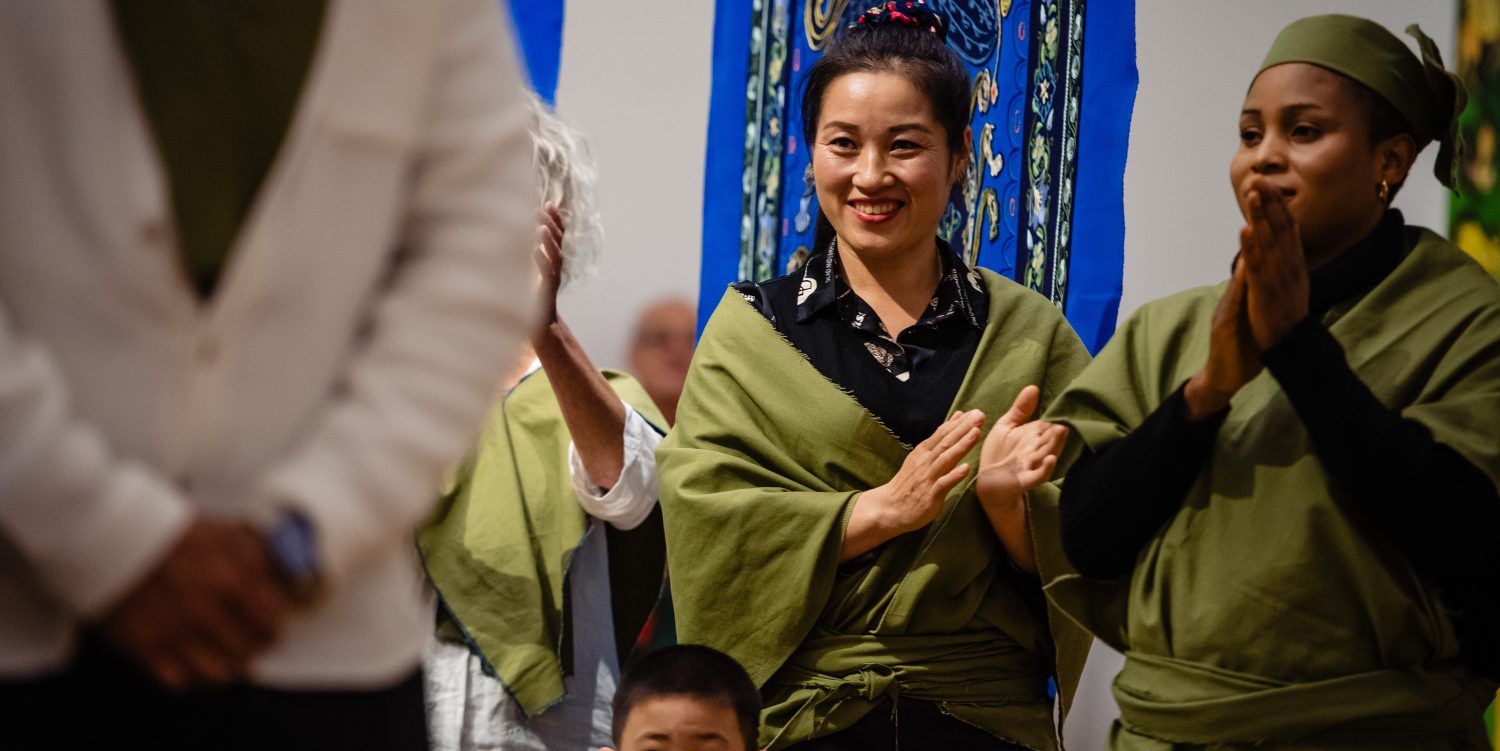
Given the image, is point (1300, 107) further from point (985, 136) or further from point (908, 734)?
point (985, 136)

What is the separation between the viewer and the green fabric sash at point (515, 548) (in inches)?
107

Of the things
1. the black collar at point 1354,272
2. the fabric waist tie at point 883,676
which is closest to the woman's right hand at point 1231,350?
the black collar at point 1354,272

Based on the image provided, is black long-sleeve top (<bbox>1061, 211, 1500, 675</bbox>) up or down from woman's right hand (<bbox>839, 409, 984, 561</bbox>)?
up

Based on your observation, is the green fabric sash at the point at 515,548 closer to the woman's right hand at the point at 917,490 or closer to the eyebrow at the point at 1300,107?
the woman's right hand at the point at 917,490

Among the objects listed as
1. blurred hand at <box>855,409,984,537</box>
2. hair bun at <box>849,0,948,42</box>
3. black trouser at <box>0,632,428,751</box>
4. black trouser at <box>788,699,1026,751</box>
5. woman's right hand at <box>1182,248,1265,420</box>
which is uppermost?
hair bun at <box>849,0,948,42</box>

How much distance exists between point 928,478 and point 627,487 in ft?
2.53

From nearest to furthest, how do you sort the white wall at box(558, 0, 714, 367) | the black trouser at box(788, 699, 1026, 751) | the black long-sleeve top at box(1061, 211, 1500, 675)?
the black long-sleeve top at box(1061, 211, 1500, 675)
the black trouser at box(788, 699, 1026, 751)
the white wall at box(558, 0, 714, 367)

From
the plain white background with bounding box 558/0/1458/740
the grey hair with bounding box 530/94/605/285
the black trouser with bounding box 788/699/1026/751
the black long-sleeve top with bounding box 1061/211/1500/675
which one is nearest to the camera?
the black long-sleeve top with bounding box 1061/211/1500/675

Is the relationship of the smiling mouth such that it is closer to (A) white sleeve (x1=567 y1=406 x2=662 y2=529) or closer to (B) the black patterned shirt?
(B) the black patterned shirt

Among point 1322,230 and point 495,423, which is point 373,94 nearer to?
point 1322,230

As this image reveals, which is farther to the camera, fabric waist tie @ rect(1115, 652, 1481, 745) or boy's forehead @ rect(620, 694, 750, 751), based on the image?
boy's forehead @ rect(620, 694, 750, 751)

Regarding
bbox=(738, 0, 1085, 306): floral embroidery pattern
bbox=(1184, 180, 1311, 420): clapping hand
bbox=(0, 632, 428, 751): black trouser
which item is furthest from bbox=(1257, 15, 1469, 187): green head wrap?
Result: bbox=(0, 632, 428, 751): black trouser

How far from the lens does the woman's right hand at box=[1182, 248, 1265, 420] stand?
176 cm

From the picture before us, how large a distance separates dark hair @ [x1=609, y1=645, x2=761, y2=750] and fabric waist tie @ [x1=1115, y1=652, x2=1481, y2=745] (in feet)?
2.15
